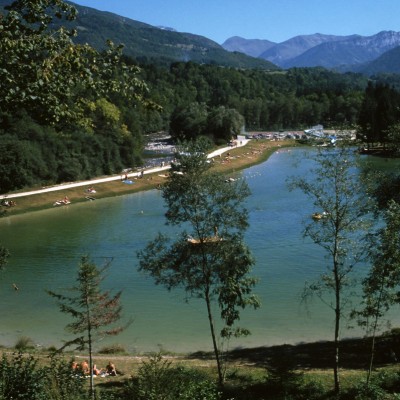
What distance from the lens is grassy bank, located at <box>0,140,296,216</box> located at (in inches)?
2203

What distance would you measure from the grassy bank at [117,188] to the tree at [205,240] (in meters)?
19.0

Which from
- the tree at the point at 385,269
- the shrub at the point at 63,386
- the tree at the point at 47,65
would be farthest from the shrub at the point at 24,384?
the tree at the point at 385,269

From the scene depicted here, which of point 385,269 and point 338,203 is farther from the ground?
point 338,203

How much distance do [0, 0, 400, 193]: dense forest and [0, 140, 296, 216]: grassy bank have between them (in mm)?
4072

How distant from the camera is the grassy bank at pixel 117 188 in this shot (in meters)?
56.0

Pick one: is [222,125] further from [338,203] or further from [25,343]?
[338,203]

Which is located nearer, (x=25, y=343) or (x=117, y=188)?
(x=25, y=343)

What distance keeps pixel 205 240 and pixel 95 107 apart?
28.0 feet

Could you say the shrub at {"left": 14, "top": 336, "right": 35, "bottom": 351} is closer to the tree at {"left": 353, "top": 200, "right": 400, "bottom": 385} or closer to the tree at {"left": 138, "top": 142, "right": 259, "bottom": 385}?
the tree at {"left": 138, "top": 142, "right": 259, "bottom": 385}

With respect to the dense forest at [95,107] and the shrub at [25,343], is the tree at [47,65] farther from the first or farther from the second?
the shrub at [25,343]

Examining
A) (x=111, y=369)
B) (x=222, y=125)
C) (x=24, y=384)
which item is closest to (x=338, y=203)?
(x=24, y=384)

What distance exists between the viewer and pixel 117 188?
66875 mm

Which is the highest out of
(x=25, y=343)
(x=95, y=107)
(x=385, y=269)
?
(x=95, y=107)

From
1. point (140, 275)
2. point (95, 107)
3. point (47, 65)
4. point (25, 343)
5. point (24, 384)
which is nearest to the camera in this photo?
point (47, 65)
